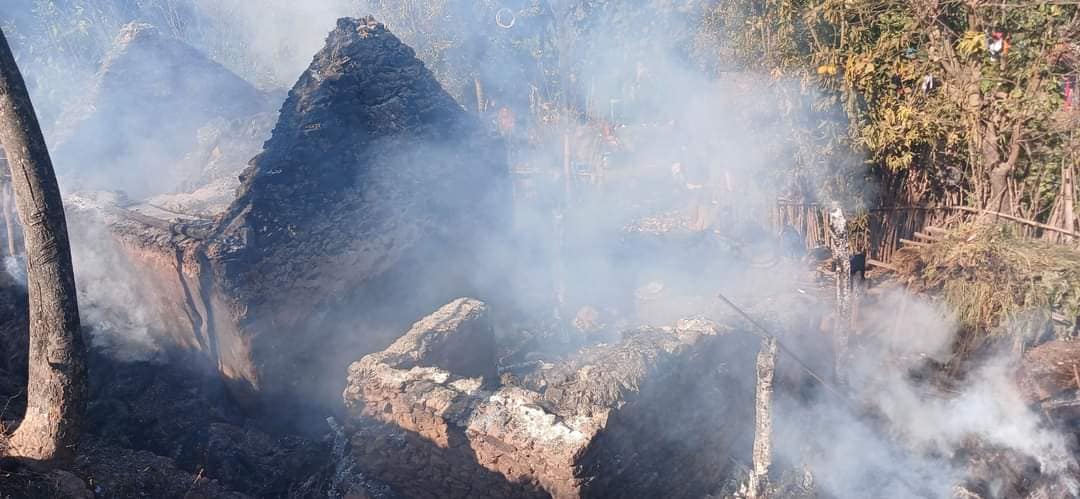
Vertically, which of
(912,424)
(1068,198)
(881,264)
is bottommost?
(912,424)

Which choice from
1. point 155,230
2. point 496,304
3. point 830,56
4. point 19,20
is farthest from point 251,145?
point 19,20

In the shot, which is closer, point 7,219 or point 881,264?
point 881,264

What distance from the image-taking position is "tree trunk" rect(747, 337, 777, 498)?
4.58 m

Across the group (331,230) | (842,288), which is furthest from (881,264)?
(331,230)

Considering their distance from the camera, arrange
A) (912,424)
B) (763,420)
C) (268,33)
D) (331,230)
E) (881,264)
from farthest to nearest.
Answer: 1. (268,33)
2. (881,264)
3. (331,230)
4. (912,424)
5. (763,420)

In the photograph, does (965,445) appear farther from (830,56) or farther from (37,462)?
(37,462)

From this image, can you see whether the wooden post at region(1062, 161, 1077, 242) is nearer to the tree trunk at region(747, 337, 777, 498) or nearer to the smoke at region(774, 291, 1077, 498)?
the smoke at region(774, 291, 1077, 498)

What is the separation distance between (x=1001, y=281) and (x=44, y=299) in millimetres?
7669

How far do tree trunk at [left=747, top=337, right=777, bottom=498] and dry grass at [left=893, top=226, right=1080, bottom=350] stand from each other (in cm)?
251

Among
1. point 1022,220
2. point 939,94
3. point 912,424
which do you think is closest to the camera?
point 912,424

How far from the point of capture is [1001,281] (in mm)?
5699

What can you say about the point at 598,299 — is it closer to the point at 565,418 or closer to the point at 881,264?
the point at 881,264

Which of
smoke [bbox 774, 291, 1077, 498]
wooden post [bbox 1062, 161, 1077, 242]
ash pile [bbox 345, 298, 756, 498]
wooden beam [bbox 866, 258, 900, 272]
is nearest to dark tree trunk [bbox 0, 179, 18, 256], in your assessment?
ash pile [bbox 345, 298, 756, 498]

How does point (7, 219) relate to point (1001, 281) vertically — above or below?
above
